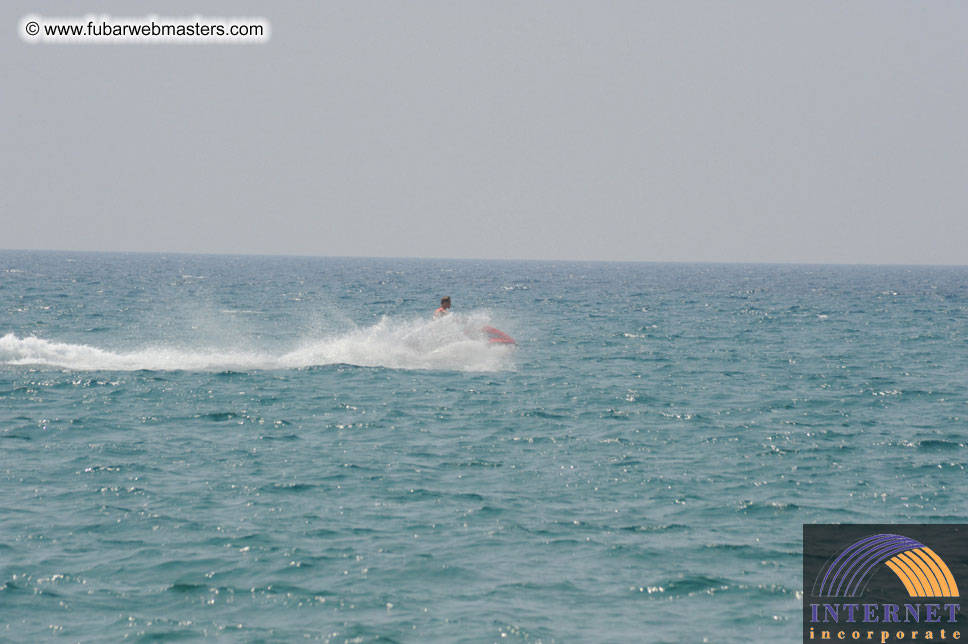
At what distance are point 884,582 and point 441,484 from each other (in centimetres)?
688

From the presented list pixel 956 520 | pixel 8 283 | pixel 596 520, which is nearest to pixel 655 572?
pixel 596 520

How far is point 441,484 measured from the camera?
48.3 feet

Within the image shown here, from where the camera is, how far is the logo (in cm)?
982

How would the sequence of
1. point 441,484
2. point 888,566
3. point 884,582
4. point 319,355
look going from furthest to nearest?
1. point 319,355
2. point 441,484
3. point 888,566
4. point 884,582

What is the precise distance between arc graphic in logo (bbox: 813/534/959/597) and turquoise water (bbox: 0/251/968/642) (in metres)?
0.52

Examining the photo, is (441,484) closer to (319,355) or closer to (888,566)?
(888,566)

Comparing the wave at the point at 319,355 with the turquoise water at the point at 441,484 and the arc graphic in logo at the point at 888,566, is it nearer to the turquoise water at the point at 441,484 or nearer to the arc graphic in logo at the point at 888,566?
the turquoise water at the point at 441,484

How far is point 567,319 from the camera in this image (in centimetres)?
5266

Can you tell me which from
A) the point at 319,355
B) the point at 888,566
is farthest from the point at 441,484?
the point at 319,355

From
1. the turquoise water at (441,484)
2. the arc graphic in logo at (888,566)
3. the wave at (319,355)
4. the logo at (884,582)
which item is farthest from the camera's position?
the wave at (319,355)

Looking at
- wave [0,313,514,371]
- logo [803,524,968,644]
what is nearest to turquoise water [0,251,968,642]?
wave [0,313,514,371]

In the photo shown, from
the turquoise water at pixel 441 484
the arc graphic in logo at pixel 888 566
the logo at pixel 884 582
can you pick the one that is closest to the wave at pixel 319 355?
the turquoise water at pixel 441 484

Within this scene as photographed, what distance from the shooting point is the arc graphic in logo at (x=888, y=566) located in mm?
10789

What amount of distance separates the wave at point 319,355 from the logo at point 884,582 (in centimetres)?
1734
